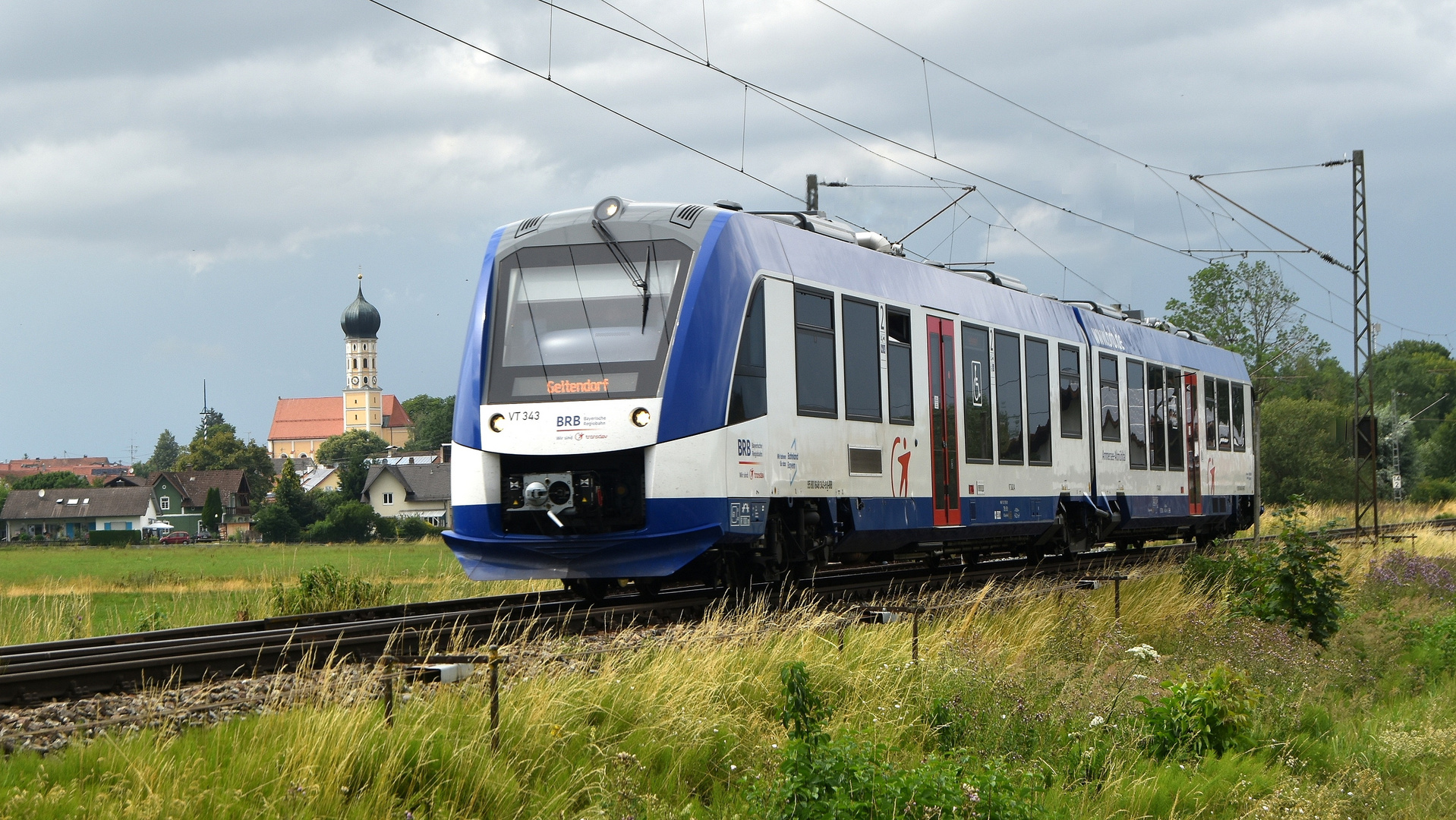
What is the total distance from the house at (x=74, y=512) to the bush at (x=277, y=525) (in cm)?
4065

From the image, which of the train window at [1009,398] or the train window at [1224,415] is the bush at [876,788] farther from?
the train window at [1224,415]

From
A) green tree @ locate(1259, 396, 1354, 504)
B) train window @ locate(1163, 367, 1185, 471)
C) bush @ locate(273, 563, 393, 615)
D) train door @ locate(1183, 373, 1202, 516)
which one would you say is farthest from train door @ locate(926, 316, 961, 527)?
green tree @ locate(1259, 396, 1354, 504)

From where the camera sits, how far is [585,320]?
1181 cm

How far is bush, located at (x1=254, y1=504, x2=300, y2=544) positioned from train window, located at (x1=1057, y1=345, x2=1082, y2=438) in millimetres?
74840

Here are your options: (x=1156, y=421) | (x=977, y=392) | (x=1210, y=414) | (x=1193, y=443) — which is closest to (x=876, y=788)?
(x=977, y=392)

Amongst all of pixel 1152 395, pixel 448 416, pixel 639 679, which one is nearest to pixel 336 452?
pixel 448 416

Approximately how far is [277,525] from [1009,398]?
7889 centimetres

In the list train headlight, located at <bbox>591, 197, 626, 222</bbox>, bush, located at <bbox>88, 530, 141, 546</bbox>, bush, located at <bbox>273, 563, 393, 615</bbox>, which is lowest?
bush, located at <bbox>88, 530, 141, 546</bbox>

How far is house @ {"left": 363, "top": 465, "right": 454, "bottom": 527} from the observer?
374 feet

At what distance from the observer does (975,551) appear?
18516 mm

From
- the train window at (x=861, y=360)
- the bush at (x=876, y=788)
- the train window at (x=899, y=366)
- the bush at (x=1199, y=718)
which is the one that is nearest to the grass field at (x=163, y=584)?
the train window at (x=861, y=360)

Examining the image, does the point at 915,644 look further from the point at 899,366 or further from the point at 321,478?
the point at 321,478

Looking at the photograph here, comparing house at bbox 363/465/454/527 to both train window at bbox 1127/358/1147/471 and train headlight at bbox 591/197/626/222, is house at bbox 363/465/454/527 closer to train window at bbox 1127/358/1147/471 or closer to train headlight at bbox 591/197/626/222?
train window at bbox 1127/358/1147/471

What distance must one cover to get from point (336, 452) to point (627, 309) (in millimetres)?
171945
